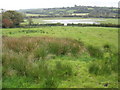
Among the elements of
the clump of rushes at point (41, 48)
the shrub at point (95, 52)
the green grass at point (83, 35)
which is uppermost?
the clump of rushes at point (41, 48)

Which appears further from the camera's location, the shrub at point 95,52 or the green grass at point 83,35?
the green grass at point 83,35

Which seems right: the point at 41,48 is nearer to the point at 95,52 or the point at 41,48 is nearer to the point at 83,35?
the point at 95,52

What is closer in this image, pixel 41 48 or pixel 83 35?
pixel 41 48

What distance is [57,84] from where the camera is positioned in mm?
5566

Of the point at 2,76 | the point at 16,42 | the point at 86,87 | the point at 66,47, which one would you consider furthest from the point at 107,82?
the point at 16,42

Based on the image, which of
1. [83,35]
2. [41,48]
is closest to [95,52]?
[41,48]

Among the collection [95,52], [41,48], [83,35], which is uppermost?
[41,48]

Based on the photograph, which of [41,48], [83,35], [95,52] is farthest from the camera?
[83,35]

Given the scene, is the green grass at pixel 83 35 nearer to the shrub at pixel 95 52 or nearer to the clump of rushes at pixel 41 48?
the shrub at pixel 95 52

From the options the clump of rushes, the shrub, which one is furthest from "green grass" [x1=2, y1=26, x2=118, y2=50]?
the clump of rushes

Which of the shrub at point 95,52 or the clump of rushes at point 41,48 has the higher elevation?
the clump of rushes at point 41,48

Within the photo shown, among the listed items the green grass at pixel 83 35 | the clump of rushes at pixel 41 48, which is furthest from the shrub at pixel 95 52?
the green grass at pixel 83 35

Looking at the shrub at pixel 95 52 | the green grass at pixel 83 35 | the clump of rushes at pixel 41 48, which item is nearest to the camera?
the clump of rushes at pixel 41 48

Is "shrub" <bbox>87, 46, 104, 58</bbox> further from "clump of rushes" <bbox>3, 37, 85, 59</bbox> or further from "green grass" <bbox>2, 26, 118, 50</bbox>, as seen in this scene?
"green grass" <bbox>2, 26, 118, 50</bbox>
